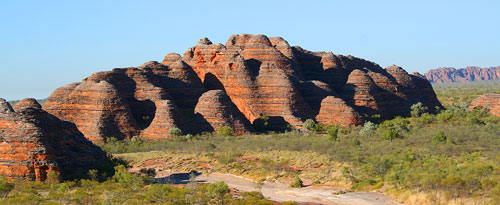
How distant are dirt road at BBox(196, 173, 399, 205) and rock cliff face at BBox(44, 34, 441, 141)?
1364 cm

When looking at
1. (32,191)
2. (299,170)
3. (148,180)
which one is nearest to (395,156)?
(299,170)

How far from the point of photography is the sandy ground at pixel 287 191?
87.8 ft

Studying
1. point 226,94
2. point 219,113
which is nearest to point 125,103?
point 219,113

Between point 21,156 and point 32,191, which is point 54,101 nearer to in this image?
point 21,156

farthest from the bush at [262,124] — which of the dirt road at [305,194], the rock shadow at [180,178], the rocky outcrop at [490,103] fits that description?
the rocky outcrop at [490,103]

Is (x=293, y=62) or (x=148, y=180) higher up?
(x=293, y=62)

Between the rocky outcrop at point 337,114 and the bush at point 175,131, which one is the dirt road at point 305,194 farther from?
the rocky outcrop at point 337,114

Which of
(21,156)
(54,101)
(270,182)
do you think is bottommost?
(270,182)

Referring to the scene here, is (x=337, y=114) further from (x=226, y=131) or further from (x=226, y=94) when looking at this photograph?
(x=226, y=131)

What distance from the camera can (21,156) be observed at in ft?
91.4

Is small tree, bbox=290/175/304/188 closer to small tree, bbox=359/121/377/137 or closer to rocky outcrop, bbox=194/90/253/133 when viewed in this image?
small tree, bbox=359/121/377/137

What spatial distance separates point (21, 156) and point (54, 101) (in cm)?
2049

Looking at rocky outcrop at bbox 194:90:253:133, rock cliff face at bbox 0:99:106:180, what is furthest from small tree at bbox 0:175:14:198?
rocky outcrop at bbox 194:90:253:133

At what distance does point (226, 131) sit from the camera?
44844mm
